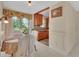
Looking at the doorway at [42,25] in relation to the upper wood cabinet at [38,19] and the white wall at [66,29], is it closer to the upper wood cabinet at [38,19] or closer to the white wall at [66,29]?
the upper wood cabinet at [38,19]

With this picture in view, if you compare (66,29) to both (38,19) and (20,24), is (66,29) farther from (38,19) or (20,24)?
(20,24)

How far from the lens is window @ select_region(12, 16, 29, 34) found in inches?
57.3

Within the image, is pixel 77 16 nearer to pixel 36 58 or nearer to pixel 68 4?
pixel 68 4

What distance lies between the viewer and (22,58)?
1.42 metres

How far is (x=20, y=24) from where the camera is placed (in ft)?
4.84

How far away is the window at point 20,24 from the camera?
146cm

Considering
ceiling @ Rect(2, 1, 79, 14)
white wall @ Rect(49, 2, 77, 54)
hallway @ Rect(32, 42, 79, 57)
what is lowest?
hallway @ Rect(32, 42, 79, 57)

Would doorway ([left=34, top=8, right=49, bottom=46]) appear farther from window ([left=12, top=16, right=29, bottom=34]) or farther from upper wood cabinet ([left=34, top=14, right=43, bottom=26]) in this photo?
window ([left=12, top=16, right=29, bottom=34])

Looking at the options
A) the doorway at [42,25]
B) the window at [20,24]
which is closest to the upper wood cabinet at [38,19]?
the doorway at [42,25]

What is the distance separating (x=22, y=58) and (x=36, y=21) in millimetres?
490

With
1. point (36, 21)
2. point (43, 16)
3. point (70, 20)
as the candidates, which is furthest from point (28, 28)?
point (70, 20)

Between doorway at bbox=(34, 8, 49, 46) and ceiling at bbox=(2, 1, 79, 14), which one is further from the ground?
ceiling at bbox=(2, 1, 79, 14)

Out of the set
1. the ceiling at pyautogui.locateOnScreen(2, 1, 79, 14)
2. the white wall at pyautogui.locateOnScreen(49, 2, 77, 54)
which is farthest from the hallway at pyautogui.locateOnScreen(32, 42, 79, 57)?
the ceiling at pyautogui.locateOnScreen(2, 1, 79, 14)

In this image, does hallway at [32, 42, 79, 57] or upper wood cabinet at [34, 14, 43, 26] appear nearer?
hallway at [32, 42, 79, 57]
